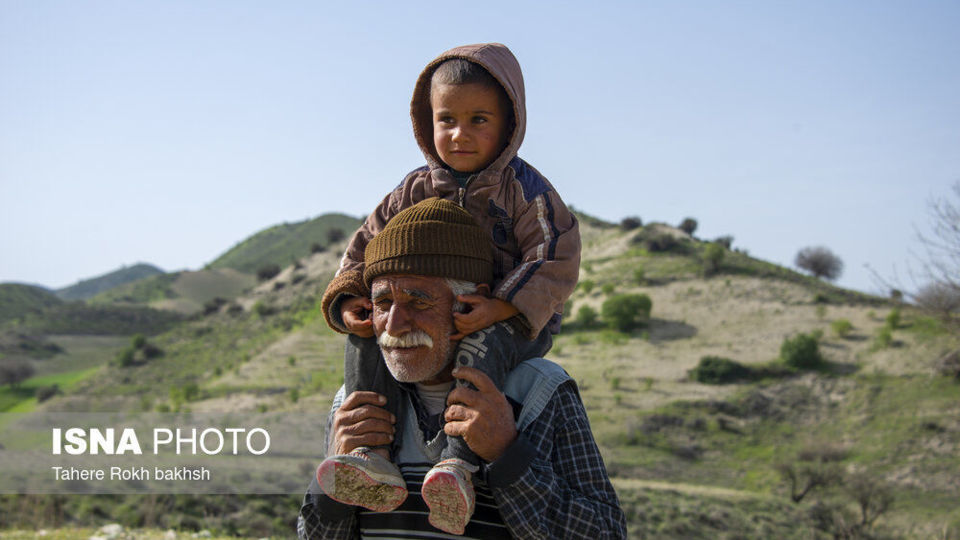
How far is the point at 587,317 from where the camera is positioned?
2089 inches

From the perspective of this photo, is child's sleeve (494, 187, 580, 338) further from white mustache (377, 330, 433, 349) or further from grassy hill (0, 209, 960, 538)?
grassy hill (0, 209, 960, 538)

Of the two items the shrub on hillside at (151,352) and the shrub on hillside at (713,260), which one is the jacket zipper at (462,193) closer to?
the shrub on hillside at (713,260)

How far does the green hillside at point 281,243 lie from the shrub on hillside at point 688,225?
48.2 meters

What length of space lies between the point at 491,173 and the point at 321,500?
50.6 inches

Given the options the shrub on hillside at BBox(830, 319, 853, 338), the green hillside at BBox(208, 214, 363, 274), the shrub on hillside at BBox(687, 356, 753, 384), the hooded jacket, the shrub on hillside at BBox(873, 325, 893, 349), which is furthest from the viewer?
the green hillside at BBox(208, 214, 363, 274)

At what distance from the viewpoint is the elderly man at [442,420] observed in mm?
2531

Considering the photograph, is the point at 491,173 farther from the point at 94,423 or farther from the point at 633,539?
the point at 94,423

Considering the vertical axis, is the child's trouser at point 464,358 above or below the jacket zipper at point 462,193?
below

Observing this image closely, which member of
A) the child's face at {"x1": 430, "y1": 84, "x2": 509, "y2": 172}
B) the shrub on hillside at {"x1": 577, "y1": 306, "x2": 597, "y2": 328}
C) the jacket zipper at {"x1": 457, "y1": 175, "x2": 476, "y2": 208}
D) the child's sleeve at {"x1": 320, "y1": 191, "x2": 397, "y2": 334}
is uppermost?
the shrub on hillside at {"x1": 577, "y1": 306, "x2": 597, "y2": 328}

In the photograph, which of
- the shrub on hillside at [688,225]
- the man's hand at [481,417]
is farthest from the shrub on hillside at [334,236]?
the man's hand at [481,417]

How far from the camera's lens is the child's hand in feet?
8.79

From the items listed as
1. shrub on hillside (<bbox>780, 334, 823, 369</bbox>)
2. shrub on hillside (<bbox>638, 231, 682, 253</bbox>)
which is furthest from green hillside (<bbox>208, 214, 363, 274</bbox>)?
shrub on hillside (<bbox>780, 334, 823, 369</bbox>)

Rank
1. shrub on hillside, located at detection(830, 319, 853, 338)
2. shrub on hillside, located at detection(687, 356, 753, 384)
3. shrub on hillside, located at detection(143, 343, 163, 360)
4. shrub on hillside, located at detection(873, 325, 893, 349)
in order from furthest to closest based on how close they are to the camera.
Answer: shrub on hillside, located at detection(143, 343, 163, 360) → shrub on hillside, located at detection(830, 319, 853, 338) → shrub on hillside, located at detection(873, 325, 893, 349) → shrub on hillside, located at detection(687, 356, 753, 384)

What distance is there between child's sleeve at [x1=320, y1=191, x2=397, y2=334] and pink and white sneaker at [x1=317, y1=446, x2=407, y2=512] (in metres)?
0.55
